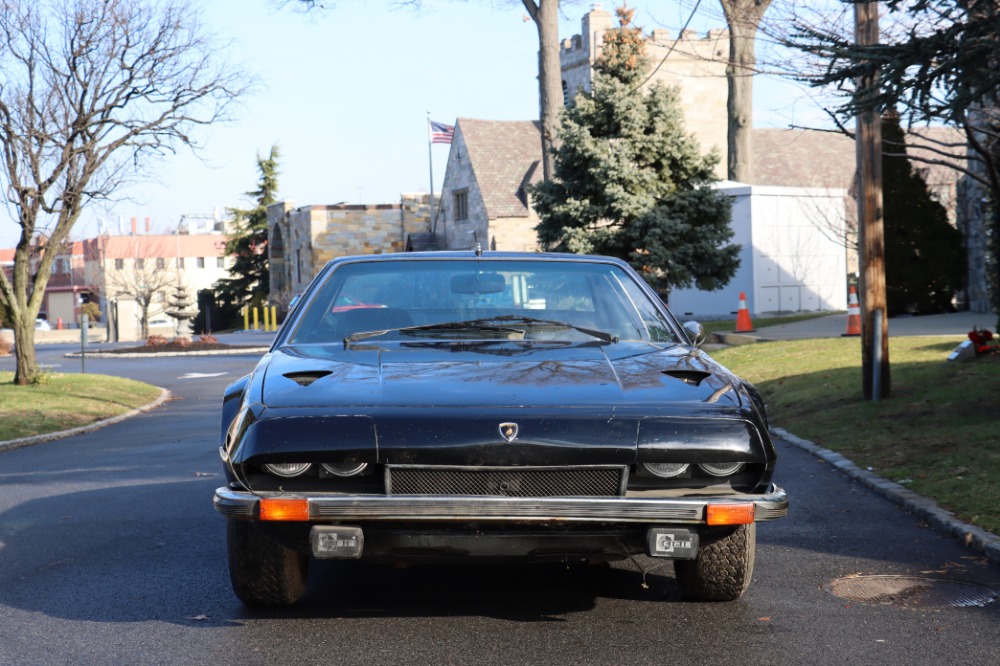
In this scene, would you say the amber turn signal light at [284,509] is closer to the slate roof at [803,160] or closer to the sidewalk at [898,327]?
the sidewalk at [898,327]

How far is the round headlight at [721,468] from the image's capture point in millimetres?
4324

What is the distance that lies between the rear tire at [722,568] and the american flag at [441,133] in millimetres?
45104

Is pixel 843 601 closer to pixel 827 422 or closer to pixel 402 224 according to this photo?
pixel 827 422

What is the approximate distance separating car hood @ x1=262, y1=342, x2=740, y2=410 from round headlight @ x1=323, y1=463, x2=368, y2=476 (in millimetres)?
226

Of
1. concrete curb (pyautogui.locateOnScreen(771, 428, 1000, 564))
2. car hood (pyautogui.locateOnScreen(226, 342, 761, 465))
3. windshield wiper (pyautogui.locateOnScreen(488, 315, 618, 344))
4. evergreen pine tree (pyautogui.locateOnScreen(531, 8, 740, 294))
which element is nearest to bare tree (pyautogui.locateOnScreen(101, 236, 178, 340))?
evergreen pine tree (pyautogui.locateOnScreen(531, 8, 740, 294))

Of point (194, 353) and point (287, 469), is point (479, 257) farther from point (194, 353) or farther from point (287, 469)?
point (194, 353)

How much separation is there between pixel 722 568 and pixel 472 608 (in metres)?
1.05

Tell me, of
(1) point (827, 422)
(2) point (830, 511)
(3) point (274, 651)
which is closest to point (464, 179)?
(1) point (827, 422)

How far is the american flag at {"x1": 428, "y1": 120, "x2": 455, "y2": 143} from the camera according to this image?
49219mm

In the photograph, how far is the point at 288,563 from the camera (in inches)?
185

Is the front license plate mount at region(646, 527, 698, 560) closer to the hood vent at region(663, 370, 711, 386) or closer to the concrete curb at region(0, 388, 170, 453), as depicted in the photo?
the hood vent at region(663, 370, 711, 386)

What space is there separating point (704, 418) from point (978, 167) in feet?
68.4

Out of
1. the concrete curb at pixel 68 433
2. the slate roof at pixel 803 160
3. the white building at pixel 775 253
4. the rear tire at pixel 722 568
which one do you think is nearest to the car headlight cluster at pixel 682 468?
the rear tire at pixel 722 568

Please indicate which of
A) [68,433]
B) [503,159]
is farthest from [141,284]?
[68,433]
